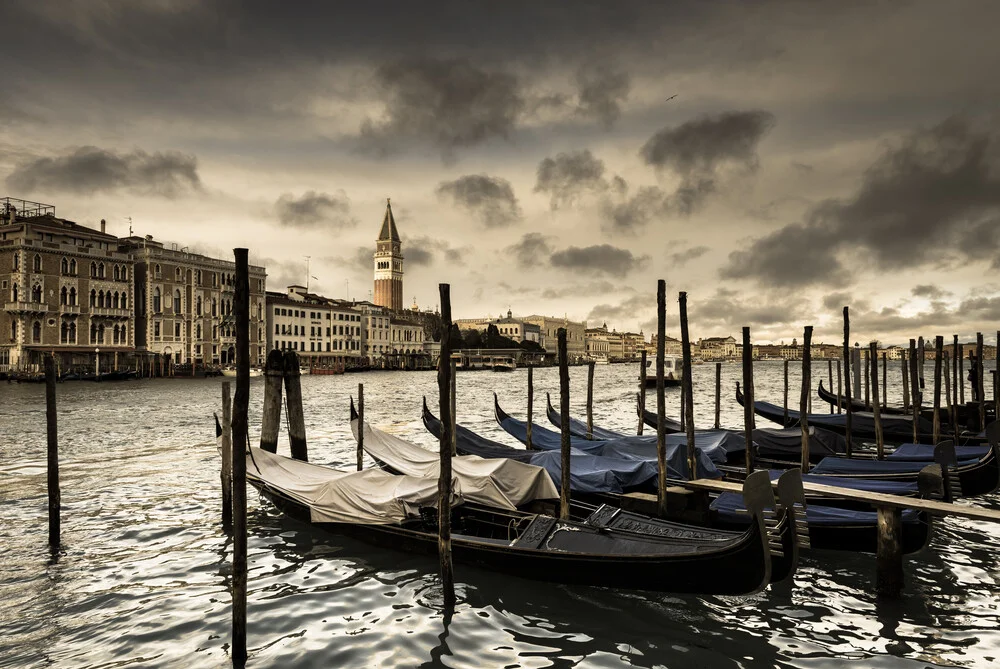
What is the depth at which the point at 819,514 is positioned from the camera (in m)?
7.02

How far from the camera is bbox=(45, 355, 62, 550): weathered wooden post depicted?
6.98 metres

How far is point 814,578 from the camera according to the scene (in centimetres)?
658

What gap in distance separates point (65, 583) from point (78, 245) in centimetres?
4744

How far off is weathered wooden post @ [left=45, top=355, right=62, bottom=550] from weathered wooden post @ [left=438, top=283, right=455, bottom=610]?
13.2 feet

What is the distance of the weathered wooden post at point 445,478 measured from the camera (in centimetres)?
580

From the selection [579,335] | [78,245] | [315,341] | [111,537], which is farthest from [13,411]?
[579,335]

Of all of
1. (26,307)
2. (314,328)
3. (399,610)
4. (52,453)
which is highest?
(26,307)

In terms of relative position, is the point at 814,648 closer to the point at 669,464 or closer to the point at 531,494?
the point at 531,494

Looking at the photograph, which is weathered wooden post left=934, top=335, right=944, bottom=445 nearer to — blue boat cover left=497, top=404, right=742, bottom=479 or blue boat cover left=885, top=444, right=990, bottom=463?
blue boat cover left=885, top=444, right=990, bottom=463

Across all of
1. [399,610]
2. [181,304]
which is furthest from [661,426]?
[181,304]

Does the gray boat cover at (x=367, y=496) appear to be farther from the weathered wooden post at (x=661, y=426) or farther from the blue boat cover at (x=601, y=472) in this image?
the weathered wooden post at (x=661, y=426)

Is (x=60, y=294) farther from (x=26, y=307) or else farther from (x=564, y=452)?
(x=564, y=452)

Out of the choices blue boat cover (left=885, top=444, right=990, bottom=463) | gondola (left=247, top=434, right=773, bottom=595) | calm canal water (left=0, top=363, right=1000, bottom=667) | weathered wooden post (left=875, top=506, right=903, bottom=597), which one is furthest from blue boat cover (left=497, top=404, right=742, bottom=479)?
weathered wooden post (left=875, top=506, right=903, bottom=597)

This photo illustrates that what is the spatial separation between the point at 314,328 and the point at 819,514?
6731 cm
